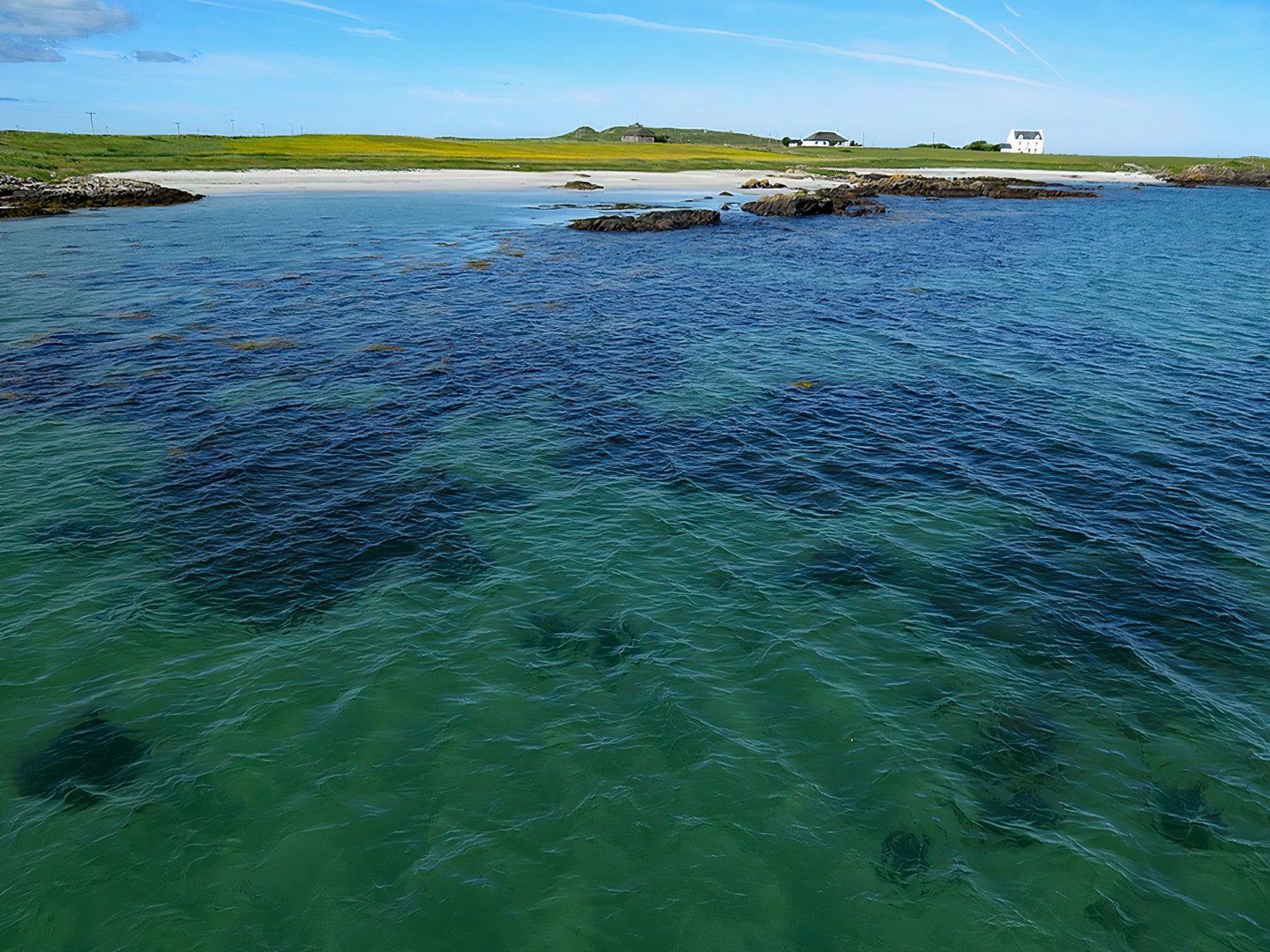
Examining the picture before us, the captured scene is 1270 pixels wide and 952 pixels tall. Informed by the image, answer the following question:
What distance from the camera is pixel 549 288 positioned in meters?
55.8

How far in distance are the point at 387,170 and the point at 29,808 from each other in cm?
15802

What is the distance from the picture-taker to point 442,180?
142m

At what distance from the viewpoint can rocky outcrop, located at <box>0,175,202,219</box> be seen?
87375 millimetres

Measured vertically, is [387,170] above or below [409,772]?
above

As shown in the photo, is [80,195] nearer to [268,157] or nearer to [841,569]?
[268,157]

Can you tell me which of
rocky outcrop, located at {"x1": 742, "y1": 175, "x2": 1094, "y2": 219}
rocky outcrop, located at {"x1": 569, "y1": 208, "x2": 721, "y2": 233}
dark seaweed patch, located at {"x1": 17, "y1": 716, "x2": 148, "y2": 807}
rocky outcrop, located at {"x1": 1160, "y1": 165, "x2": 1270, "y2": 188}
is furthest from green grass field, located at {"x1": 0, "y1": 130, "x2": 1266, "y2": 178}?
dark seaweed patch, located at {"x1": 17, "y1": 716, "x2": 148, "y2": 807}

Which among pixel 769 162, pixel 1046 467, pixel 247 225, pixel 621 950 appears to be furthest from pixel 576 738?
pixel 769 162

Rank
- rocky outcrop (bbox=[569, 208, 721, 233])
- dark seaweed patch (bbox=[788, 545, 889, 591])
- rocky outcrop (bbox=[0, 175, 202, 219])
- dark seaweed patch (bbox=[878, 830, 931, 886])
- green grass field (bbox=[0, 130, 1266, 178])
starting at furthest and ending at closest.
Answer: green grass field (bbox=[0, 130, 1266, 178]) < rocky outcrop (bbox=[0, 175, 202, 219]) < rocky outcrop (bbox=[569, 208, 721, 233]) < dark seaweed patch (bbox=[788, 545, 889, 591]) < dark seaweed patch (bbox=[878, 830, 931, 886])

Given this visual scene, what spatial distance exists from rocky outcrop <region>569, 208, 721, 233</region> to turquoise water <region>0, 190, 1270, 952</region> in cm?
5184

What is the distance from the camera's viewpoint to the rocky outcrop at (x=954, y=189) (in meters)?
135

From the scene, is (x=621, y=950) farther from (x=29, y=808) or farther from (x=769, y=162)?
(x=769, y=162)

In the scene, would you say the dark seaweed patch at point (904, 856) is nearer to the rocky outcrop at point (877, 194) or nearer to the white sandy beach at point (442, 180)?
the rocky outcrop at point (877, 194)

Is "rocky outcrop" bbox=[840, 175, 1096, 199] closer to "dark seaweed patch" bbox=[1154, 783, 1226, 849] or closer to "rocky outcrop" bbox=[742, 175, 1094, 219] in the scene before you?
"rocky outcrop" bbox=[742, 175, 1094, 219]

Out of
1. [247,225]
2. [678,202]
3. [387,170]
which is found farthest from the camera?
[387,170]
